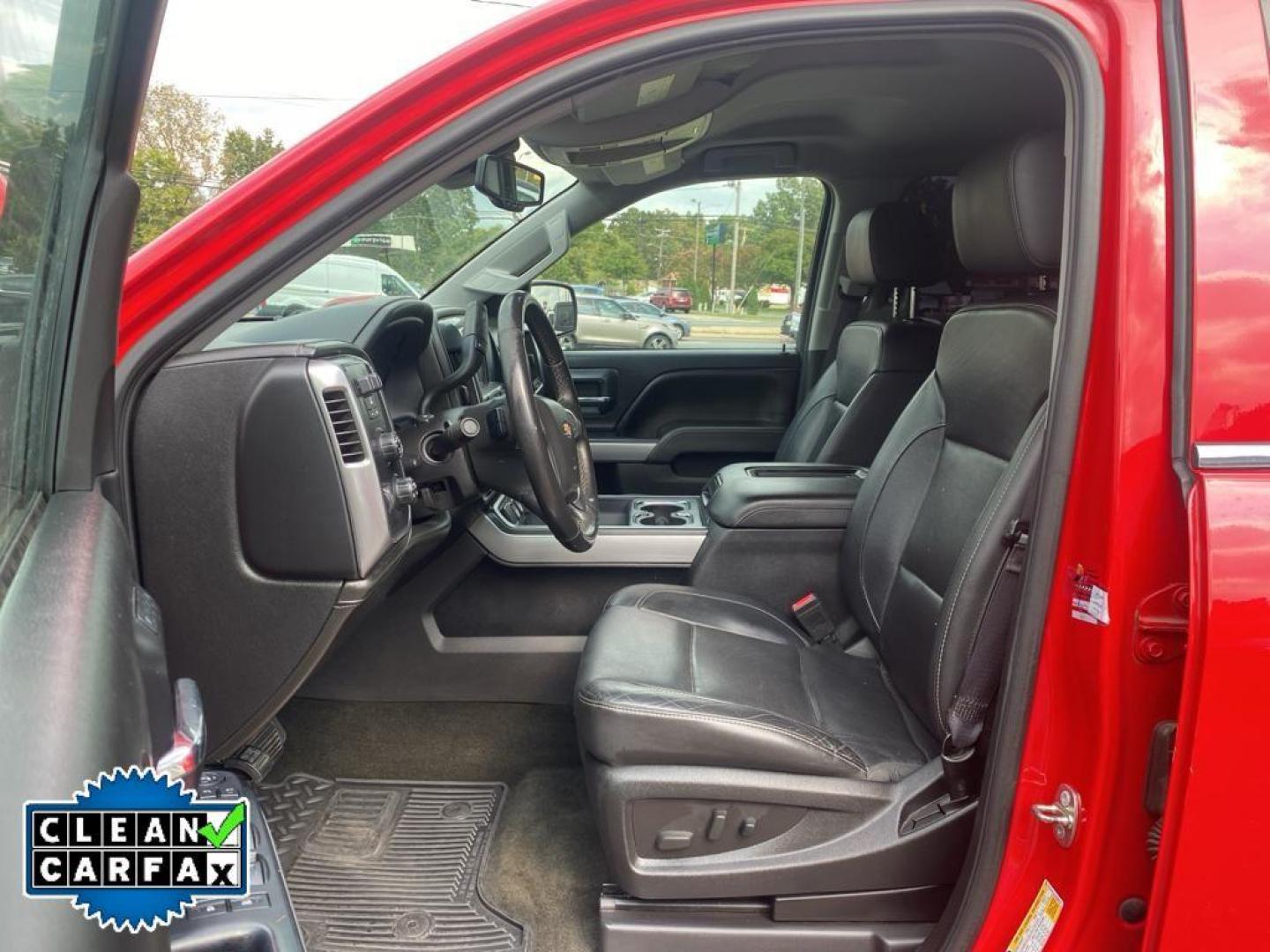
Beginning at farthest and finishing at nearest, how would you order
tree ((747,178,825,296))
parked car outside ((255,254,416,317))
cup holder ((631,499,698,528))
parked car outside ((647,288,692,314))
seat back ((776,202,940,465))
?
parked car outside ((647,288,692,314))
tree ((747,178,825,296))
seat back ((776,202,940,465))
cup holder ((631,499,698,528))
parked car outside ((255,254,416,317))

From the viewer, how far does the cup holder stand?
8.14ft

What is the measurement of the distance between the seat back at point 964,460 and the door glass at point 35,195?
46.8 inches

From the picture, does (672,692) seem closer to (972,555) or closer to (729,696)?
(729,696)

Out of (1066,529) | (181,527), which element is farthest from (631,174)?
(1066,529)

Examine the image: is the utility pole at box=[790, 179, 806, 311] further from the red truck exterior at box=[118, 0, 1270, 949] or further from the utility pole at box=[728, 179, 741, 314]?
the red truck exterior at box=[118, 0, 1270, 949]

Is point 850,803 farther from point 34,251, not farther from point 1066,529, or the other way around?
point 34,251

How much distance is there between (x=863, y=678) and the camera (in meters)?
1.88

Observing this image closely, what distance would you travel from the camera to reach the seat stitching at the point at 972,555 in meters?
1.39

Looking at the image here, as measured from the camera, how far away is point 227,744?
1.49 m

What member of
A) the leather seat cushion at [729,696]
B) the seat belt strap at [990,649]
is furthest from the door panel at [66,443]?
the seat belt strap at [990,649]

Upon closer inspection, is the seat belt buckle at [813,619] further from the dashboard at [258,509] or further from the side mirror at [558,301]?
the side mirror at [558,301]

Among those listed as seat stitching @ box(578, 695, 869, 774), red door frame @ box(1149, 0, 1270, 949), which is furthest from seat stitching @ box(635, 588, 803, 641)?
red door frame @ box(1149, 0, 1270, 949)

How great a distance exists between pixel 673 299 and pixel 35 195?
9.07 feet

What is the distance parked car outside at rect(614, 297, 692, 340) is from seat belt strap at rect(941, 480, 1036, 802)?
7.27 ft
